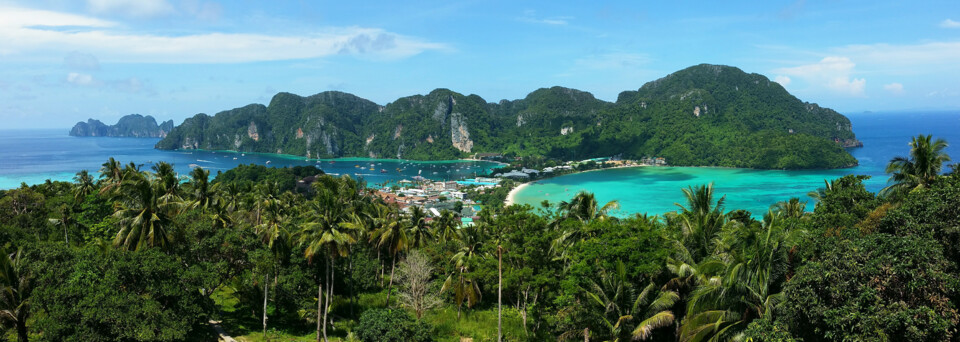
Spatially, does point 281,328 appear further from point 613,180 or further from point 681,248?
point 613,180

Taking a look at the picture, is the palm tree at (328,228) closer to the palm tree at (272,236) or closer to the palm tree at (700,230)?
the palm tree at (272,236)

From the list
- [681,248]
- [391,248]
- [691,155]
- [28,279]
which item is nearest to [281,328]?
[391,248]

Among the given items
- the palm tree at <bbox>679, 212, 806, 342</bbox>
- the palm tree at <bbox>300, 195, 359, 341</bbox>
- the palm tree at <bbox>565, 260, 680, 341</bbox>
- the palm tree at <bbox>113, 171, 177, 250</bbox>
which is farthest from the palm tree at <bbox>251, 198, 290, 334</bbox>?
the palm tree at <bbox>679, 212, 806, 342</bbox>

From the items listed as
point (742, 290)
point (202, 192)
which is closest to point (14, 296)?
point (202, 192)

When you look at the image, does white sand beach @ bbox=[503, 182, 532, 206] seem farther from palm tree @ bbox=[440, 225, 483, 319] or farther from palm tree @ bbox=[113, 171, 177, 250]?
palm tree @ bbox=[113, 171, 177, 250]

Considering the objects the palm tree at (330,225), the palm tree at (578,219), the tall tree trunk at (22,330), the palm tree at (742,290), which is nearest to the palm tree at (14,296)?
the tall tree trunk at (22,330)

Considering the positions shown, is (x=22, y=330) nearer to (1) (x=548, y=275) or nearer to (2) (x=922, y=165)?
(1) (x=548, y=275)
